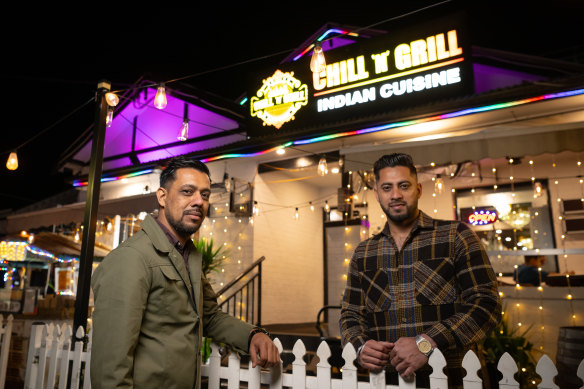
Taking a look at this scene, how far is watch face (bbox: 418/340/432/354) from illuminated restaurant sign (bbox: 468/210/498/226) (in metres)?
8.59

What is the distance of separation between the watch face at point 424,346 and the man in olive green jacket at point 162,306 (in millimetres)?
831

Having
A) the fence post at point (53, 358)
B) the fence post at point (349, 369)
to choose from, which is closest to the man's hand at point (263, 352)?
the fence post at point (349, 369)

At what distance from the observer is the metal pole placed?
450cm

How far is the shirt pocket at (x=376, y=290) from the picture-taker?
7.73 feet

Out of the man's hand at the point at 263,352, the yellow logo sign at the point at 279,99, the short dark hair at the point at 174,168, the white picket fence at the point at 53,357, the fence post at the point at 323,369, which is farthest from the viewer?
the yellow logo sign at the point at 279,99

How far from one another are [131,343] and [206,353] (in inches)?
175

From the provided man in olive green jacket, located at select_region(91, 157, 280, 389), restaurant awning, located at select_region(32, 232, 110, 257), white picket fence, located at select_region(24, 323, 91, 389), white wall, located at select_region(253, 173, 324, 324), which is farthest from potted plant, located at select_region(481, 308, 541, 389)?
restaurant awning, located at select_region(32, 232, 110, 257)

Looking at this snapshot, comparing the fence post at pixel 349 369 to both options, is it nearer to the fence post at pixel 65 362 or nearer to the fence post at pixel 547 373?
the fence post at pixel 547 373

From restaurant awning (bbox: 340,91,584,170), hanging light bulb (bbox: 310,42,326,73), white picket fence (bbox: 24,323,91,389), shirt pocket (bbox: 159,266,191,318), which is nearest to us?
shirt pocket (bbox: 159,266,191,318)

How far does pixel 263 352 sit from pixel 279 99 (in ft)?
28.4

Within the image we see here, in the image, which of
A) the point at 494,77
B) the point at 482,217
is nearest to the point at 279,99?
the point at 494,77

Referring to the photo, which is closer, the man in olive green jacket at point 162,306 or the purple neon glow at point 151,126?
the man in olive green jacket at point 162,306

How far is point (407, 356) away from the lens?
6.43 feet

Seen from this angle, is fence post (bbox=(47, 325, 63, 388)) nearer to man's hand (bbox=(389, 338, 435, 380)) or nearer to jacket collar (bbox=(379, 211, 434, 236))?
man's hand (bbox=(389, 338, 435, 380))
